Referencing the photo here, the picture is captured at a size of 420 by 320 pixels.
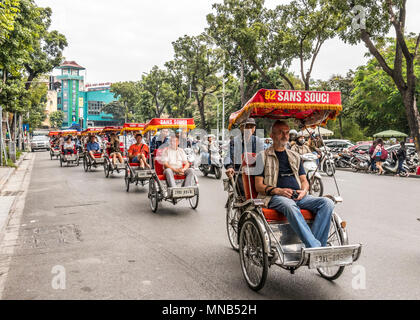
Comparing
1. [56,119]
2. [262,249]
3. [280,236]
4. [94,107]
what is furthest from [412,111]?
[94,107]

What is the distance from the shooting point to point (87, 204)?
956 centimetres

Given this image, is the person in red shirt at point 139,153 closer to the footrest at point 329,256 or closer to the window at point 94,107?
the footrest at point 329,256

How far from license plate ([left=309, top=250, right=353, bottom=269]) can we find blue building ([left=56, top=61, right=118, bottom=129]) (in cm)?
10472

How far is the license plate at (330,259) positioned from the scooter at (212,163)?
1159 centimetres

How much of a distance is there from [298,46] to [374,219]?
54.2 ft

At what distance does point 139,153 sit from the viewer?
12188mm

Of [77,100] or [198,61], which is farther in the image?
[77,100]

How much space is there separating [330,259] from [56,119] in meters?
105

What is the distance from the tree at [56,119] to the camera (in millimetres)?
98438

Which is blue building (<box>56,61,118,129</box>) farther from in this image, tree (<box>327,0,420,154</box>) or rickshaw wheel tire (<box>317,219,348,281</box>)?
rickshaw wheel tire (<box>317,219,348,281</box>)

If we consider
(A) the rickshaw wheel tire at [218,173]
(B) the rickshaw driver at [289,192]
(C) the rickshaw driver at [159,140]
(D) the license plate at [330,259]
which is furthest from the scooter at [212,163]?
(D) the license plate at [330,259]

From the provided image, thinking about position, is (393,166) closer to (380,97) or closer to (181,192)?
(181,192)

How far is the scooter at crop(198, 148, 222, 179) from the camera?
1541 centimetres

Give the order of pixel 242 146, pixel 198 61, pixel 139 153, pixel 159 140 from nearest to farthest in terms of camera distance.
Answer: pixel 242 146
pixel 159 140
pixel 139 153
pixel 198 61
